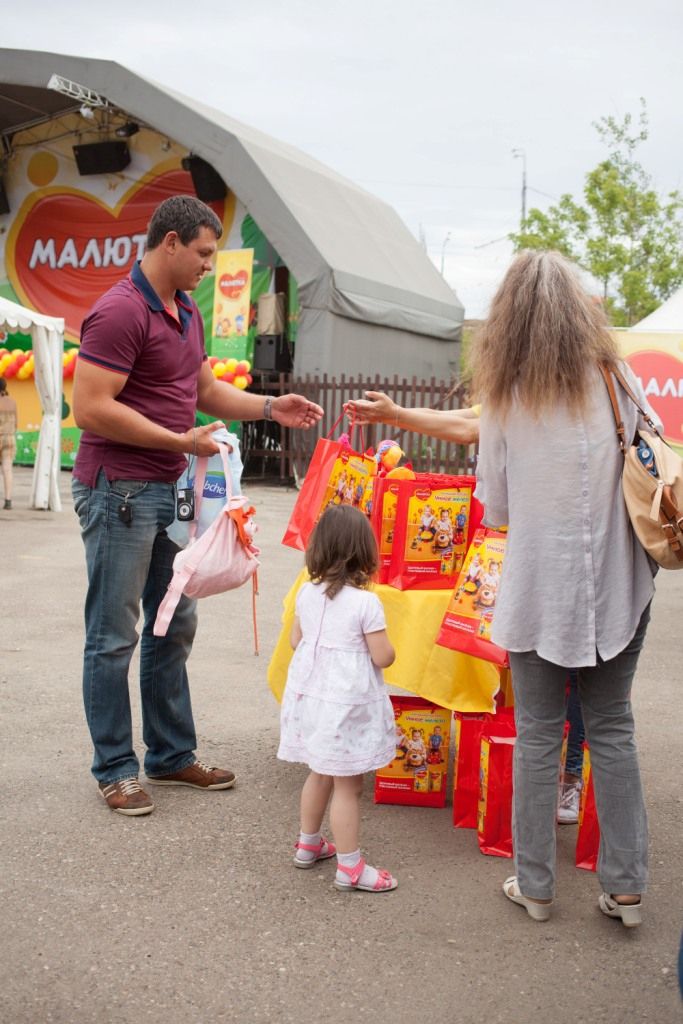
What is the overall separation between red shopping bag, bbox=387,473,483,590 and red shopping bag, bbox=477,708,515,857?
24.8 inches

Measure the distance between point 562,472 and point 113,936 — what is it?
70.2 inches

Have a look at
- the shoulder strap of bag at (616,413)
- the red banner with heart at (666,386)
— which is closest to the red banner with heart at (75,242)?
the red banner with heart at (666,386)

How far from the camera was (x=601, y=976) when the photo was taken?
2.81 m

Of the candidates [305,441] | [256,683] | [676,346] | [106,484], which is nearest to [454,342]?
[305,441]

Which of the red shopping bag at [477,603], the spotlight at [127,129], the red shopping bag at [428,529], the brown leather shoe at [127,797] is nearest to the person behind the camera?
the red shopping bag at [477,603]

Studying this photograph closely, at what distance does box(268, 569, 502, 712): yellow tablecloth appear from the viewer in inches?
152

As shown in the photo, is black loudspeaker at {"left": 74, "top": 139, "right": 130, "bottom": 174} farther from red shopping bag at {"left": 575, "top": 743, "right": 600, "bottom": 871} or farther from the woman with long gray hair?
red shopping bag at {"left": 575, "top": 743, "right": 600, "bottom": 871}

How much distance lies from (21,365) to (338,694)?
1637cm

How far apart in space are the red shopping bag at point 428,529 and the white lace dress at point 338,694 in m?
0.66

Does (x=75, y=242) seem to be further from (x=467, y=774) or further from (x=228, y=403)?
(x=467, y=774)

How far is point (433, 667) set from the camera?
389 cm

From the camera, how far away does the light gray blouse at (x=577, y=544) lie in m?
2.95

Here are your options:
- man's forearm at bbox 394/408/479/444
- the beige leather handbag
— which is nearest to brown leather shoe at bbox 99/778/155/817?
man's forearm at bbox 394/408/479/444

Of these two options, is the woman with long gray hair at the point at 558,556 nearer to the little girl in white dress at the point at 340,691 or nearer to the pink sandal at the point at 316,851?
the little girl in white dress at the point at 340,691
